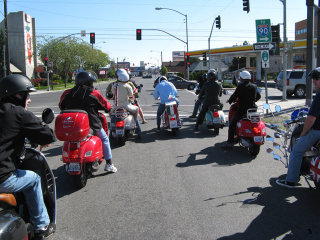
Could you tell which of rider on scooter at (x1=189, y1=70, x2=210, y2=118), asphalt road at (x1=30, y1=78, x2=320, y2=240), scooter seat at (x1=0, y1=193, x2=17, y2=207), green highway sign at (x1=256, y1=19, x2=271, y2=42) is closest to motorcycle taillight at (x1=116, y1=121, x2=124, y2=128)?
asphalt road at (x1=30, y1=78, x2=320, y2=240)

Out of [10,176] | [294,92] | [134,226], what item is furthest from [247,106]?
[294,92]

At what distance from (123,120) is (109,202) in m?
3.87

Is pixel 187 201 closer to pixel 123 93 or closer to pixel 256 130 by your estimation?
pixel 256 130

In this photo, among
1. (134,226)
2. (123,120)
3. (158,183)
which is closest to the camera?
(134,226)

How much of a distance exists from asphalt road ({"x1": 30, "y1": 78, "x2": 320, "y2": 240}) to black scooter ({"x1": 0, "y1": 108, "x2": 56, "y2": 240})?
52cm

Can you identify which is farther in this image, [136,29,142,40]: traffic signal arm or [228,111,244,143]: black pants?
[136,29,142,40]: traffic signal arm

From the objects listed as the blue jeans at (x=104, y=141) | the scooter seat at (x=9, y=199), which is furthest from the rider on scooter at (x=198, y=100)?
the scooter seat at (x=9, y=199)

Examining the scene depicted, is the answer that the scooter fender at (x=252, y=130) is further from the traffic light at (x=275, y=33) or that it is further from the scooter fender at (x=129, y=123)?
the traffic light at (x=275, y=33)

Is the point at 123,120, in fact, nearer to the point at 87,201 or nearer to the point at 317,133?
the point at 87,201

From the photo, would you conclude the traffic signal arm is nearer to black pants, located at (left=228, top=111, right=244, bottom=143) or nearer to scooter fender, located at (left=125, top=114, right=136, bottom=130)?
scooter fender, located at (left=125, top=114, right=136, bottom=130)

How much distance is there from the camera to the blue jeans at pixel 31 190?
304 cm

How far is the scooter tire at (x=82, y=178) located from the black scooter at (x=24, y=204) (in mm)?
1460

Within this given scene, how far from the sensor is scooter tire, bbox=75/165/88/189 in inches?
205

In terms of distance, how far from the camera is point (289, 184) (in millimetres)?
4902
